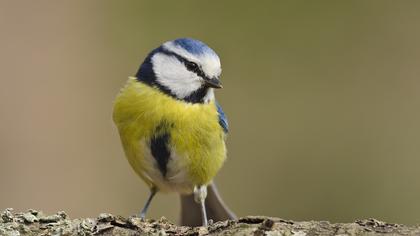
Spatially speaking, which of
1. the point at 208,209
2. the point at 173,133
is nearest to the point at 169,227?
the point at 173,133

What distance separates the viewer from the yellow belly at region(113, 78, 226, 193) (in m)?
2.43

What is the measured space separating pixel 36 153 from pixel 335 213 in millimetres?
1517

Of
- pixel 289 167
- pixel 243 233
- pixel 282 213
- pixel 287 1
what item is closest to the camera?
pixel 243 233

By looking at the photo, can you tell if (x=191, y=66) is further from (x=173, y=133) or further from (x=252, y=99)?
(x=252, y=99)

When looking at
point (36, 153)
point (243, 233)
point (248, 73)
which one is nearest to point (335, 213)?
point (248, 73)

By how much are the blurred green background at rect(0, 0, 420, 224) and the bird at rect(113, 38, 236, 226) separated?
1.17 meters

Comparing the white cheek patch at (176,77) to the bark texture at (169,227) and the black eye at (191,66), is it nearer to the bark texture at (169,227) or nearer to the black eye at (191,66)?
the black eye at (191,66)

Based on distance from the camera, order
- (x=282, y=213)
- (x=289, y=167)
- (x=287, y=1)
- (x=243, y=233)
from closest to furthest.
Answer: (x=243, y=233) < (x=282, y=213) < (x=289, y=167) < (x=287, y=1)

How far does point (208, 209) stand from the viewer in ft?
9.58

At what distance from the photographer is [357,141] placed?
4.08 m

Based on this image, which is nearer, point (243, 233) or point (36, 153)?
point (243, 233)

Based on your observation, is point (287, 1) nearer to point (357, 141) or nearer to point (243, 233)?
point (357, 141)

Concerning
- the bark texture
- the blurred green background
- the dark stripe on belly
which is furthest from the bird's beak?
the blurred green background

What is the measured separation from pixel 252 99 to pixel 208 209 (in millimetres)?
1297
